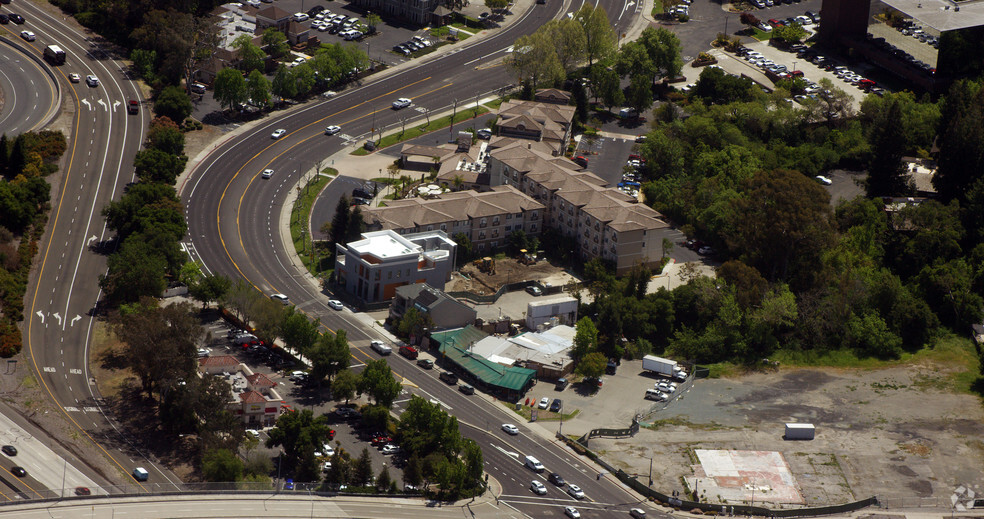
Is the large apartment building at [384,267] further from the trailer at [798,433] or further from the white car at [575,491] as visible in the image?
the trailer at [798,433]

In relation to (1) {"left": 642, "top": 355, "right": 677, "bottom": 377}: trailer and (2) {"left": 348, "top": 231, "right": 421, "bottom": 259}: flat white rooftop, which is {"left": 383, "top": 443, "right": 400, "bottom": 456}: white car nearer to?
(2) {"left": 348, "top": 231, "right": 421, "bottom": 259}: flat white rooftop

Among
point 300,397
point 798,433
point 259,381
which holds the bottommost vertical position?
point 798,433

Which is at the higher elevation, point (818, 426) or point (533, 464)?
point (533, 464)

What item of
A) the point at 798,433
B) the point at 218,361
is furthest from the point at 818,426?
the point at 218,361

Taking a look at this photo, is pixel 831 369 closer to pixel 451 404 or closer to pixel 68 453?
pixel 451 404

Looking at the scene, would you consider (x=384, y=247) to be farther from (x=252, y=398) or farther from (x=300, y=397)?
(x=252, y=398)

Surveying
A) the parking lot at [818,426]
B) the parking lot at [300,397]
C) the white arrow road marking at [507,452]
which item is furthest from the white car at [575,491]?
the parking lot at [300,397]
